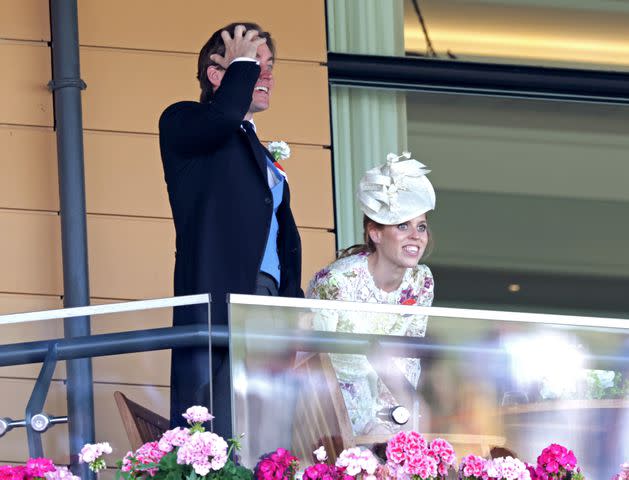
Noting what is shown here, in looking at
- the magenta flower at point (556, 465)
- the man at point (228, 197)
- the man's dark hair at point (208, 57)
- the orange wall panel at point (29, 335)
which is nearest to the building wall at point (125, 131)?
the man's dark hair at point (208, 57)

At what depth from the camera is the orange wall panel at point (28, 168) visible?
7.49m

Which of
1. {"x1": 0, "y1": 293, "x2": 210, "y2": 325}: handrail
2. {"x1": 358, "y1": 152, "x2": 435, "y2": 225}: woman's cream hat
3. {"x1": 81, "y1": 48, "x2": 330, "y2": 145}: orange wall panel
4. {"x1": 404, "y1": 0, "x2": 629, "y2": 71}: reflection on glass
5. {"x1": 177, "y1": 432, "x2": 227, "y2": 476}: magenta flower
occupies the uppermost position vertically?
{"x1": 404, "y1": 0, "x2": 629, "y2": 71}: reflection on glass

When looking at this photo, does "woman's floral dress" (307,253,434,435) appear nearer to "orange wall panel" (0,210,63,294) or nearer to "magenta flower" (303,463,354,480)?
"magenta flower" (303,463,354,480)

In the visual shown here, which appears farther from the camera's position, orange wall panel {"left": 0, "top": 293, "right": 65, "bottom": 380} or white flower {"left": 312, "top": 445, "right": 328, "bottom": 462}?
orange wall panel {"left": 0, "top": 293, "right": 65, "bottom": 380}

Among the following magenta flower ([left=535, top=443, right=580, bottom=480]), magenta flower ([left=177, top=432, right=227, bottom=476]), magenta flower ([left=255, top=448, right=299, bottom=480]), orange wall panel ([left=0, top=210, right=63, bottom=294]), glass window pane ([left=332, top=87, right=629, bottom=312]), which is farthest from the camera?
glass window pane ([left=332, top=87, right=629, bottom=312])

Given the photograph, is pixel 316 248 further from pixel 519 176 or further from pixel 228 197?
pixel 228 197

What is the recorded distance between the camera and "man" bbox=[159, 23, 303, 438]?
562cm

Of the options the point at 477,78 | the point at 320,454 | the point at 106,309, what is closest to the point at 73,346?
the point at 106,309

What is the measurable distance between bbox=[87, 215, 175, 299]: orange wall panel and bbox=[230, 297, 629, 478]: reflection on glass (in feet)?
7.95

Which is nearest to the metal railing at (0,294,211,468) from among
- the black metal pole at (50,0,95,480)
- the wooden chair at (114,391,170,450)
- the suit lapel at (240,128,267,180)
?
the wooden chair at (114,391,170,450)

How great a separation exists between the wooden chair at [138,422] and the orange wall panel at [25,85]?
2550mm

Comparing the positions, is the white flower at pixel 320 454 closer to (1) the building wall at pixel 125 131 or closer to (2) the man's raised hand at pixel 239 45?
(2) the man's raised hand at pixel 239 45

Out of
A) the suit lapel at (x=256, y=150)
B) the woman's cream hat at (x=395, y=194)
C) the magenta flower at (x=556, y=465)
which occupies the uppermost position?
the suit lapel at (x=256, y=150)

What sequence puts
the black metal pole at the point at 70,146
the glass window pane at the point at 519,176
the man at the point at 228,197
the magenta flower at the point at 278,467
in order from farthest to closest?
the glass window pane at the point at 519,176, the black metal pole at the point at 70,146, the man at the point at 228,197, the magenta flower at the point at 278,467
